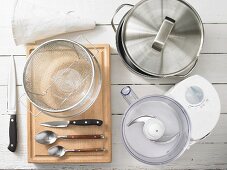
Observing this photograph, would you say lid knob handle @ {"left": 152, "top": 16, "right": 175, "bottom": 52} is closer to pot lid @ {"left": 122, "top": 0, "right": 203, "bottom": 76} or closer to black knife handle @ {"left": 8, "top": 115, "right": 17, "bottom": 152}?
pot lid @ {"left": 122, "top": 0, "right": 203, "bottom": 76}

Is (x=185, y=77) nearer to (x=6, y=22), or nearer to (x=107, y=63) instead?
(x=107, y=63)

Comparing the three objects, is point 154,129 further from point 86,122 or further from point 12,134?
point 12,134

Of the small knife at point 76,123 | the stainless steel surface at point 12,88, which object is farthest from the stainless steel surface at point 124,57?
the stainless steel surface at point 12,88

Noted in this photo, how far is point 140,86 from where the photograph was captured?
2.90 feet

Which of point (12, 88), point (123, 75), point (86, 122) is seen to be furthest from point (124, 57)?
point (12, 88)

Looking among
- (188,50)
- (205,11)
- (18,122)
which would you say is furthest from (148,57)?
(18,122)

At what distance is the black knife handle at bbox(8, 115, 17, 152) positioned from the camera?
0.87 metres

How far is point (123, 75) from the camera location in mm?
883

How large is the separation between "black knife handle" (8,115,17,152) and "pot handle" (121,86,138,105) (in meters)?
0.26

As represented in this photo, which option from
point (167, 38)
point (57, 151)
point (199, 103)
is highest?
point (167, 38)

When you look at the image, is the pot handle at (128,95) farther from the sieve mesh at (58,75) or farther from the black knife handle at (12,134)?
the black knife handle at (12,134)

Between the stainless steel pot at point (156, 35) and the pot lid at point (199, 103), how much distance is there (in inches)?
1.5

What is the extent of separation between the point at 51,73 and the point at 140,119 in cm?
22

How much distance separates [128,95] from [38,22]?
0.82 feet
